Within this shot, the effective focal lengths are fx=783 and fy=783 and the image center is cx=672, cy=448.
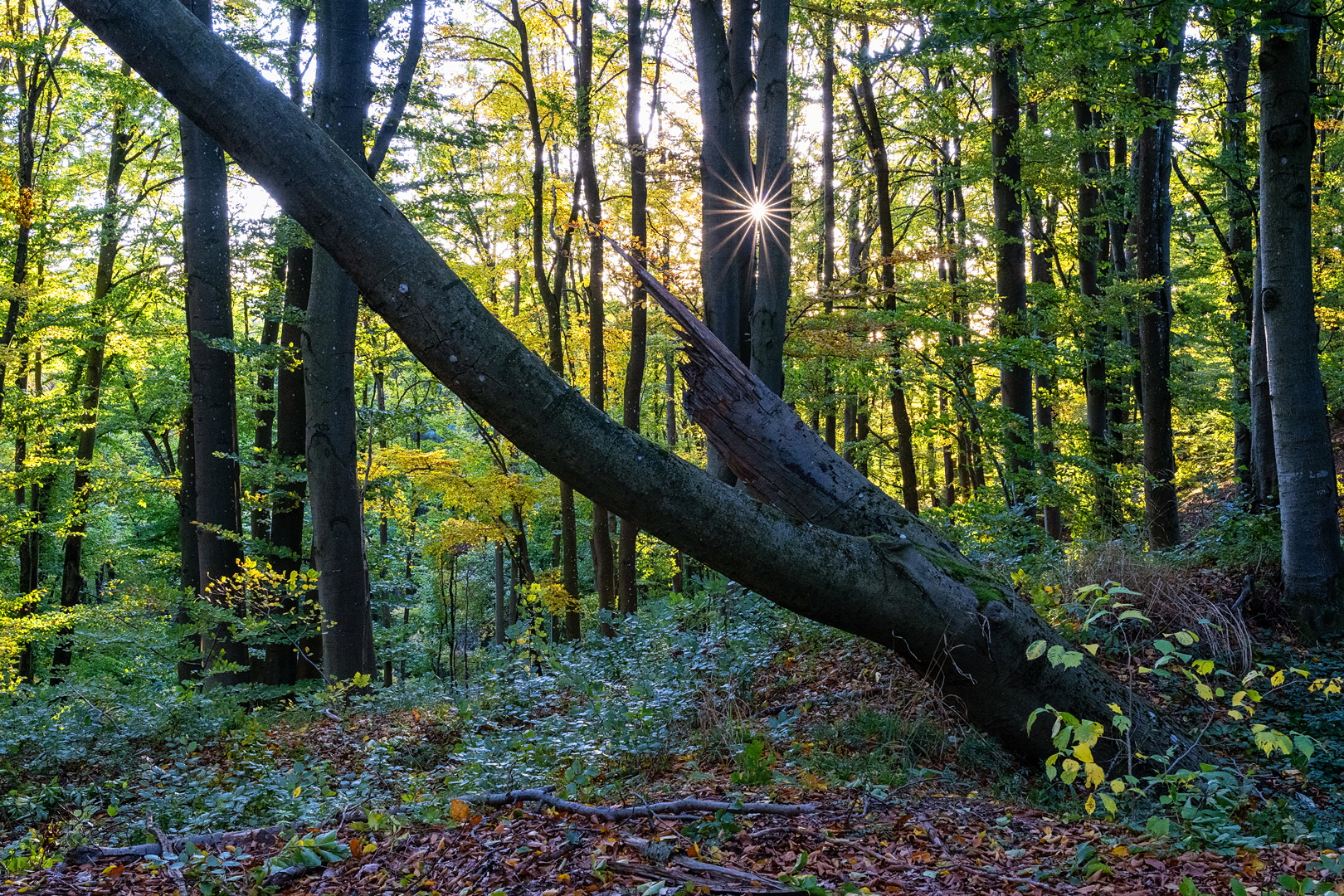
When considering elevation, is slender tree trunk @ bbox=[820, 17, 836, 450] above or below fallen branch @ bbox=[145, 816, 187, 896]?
above

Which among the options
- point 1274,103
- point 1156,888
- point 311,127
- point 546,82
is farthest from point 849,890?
point 546,82

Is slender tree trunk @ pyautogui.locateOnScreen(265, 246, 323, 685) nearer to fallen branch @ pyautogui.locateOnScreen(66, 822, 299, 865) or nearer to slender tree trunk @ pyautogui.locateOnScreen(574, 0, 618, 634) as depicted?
slender tree trunk @ pyautogui.locateOnScreen(574, 0, 618, 634)

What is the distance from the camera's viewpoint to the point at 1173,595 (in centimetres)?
602

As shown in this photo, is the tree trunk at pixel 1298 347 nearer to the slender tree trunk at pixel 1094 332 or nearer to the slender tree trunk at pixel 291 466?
the slender tree trunk at pixel 1094 332

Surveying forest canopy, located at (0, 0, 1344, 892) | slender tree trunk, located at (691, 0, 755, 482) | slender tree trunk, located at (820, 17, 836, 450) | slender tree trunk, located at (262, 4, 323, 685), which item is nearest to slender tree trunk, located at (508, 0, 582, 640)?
forest canopy, located at (0, 0, 1344, 892)

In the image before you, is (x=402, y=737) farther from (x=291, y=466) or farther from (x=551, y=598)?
(x=551, y=598)

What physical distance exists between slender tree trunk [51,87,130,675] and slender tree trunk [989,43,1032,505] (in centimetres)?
1506

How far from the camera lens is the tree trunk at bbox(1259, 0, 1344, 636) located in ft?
20.4

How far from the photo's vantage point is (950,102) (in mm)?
11742

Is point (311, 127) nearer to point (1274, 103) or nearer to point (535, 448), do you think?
point (535, 448)

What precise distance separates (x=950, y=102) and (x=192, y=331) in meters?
10.9

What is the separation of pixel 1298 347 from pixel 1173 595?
226 centimetres

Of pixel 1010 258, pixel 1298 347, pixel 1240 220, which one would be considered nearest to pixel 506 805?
pixel 1298 347

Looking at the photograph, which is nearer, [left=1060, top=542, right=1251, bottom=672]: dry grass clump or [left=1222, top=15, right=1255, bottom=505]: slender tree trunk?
[left=1060, top=542, right=1251, bottom=672]: dry grass clump
